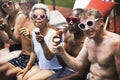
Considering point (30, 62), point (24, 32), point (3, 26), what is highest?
point (3, 26)

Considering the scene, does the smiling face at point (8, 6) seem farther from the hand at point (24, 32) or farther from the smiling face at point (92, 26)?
the smiling face at point (92, 26)

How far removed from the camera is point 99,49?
3.40 metres

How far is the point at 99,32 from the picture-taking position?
3301 mm

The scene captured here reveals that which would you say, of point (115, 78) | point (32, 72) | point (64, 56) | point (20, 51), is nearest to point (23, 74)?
point (32, 72)

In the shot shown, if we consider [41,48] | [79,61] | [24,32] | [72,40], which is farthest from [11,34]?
[79,61]

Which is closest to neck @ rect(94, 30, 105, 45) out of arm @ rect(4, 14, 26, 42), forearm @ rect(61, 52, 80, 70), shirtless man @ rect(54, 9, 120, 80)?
shirtless man @ rect(54, 9, 120, 80)

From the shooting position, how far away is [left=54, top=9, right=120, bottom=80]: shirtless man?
324cm

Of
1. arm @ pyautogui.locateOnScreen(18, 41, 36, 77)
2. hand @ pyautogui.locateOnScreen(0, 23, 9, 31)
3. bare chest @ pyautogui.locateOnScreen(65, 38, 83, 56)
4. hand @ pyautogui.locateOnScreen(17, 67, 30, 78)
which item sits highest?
hand @ pyautogui.locateOnScreen(0, 23, 9, 31)

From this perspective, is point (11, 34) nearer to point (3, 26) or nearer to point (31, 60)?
point (3, 26)

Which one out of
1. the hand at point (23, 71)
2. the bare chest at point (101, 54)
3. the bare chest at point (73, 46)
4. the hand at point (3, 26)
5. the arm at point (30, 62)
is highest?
the hand at point (3, 26)

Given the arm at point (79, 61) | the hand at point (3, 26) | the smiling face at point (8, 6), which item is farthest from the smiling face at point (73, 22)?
the smiling face at point (8, 6)

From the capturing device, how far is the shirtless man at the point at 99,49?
324 cm

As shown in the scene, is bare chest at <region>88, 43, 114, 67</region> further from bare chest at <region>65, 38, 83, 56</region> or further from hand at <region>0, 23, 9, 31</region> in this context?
hand at <region>0, 23, 9, 31</region>

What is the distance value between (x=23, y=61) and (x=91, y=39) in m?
1.46
